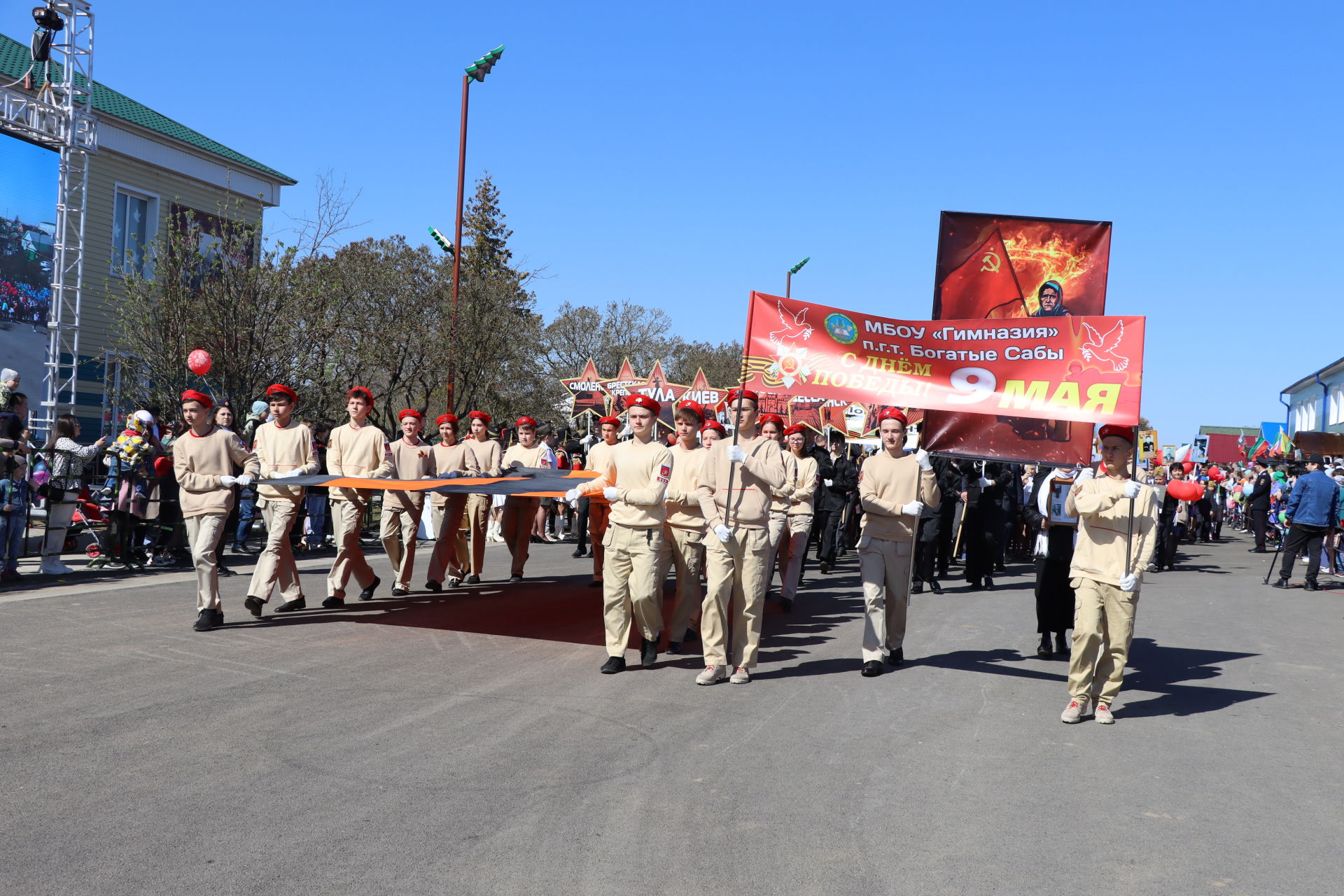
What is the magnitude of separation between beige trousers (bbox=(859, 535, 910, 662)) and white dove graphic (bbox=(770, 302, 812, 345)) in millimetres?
1643

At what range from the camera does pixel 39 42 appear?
58.7ft

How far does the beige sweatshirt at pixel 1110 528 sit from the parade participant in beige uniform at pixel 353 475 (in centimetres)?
615

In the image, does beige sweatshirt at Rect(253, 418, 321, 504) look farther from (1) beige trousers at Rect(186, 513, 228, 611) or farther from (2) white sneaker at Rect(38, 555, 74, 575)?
(2) white sneaker at Rect(38, 555, 74, 575)

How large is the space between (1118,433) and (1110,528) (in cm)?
71

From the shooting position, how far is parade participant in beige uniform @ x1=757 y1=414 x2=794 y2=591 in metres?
9.83

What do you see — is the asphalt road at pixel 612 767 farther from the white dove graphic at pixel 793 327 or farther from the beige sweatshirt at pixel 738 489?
the white dove graphic at pixel 793 327

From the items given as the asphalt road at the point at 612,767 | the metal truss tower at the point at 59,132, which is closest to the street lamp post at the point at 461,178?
the metal truss tower at the point at 59,132

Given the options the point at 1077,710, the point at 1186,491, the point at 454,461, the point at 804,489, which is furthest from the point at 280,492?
the point at 1186,491

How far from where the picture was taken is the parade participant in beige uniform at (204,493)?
899 centimetres

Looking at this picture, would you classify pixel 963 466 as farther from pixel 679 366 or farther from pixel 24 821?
pixel 679 366

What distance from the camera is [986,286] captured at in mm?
9938

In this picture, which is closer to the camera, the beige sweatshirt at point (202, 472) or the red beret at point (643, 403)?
the red beret at point (643, 403)

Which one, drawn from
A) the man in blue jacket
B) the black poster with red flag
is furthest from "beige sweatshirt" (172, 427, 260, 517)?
the man in blue jacket

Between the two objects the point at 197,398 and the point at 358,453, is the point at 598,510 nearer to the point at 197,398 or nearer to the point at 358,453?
the point at 358,453
